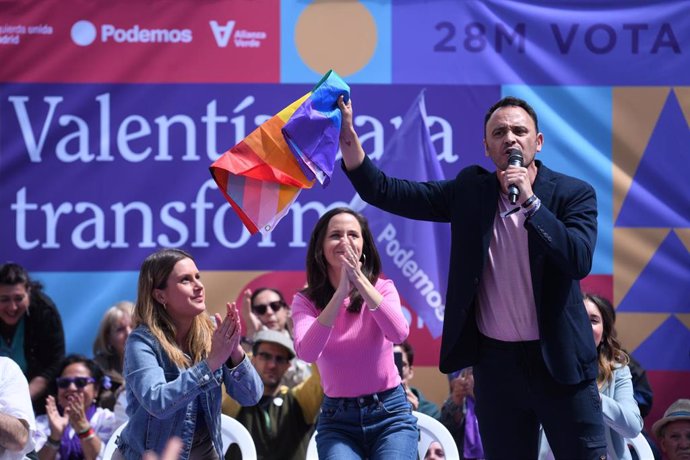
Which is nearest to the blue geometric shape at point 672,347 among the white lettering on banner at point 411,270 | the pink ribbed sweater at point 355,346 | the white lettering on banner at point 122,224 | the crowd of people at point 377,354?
the crowd of people at point 377,354

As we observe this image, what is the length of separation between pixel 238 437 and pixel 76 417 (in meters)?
1.16

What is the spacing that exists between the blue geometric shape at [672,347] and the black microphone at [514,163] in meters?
3.65

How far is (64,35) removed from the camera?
6711 millimetres

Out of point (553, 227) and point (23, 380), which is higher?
point (553, 227)

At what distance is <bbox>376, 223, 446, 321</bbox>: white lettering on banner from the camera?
251 inches

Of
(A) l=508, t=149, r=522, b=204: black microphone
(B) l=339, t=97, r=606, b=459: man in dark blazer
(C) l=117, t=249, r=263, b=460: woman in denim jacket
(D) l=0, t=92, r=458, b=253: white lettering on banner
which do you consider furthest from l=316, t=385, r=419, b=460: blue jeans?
(D) l=0, t=92, r=458, b=253: white lettering on banner

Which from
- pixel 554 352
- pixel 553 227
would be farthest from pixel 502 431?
pixel 553 227

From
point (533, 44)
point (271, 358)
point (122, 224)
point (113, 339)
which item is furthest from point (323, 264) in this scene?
point (533, 44)

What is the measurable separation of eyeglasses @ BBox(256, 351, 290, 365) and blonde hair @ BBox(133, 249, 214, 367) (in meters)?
1.37

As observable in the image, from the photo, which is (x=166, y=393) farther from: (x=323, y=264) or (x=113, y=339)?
(x=113, y=339)

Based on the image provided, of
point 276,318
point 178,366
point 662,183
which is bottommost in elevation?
point 178,366

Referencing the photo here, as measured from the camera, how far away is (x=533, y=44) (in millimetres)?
6758

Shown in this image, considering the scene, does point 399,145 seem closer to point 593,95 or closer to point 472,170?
point 593,95

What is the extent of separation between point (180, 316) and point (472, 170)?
1.34 m
